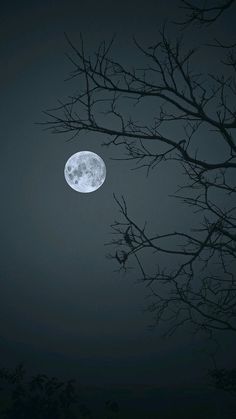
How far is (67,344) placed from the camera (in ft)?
68.0

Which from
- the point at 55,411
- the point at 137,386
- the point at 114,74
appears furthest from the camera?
the point at 137,386

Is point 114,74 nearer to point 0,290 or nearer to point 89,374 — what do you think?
point 89,374

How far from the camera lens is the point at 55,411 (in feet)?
17.7

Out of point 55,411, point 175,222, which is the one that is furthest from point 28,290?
point 175,222

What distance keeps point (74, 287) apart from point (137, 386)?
2397 cm

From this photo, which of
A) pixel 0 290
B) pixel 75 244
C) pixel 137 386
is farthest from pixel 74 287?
pixel 75 244

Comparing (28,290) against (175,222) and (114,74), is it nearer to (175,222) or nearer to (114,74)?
(114,74)

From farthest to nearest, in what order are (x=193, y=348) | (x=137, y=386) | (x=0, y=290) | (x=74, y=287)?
(x=74, y=287)
(x=0, y=290)
(x=193, y=348)
(x=137, y=386)

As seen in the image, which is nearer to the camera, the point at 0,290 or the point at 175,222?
the point at 0,290

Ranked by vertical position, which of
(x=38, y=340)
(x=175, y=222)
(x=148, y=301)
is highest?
(x=175, y=222)

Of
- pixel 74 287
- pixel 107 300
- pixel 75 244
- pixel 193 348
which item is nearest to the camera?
pixel 193 348

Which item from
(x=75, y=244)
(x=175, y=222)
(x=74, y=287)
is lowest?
(x=74, y=287)

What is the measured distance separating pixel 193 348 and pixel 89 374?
5.59 m

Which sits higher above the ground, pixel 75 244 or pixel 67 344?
pixel 75 244
